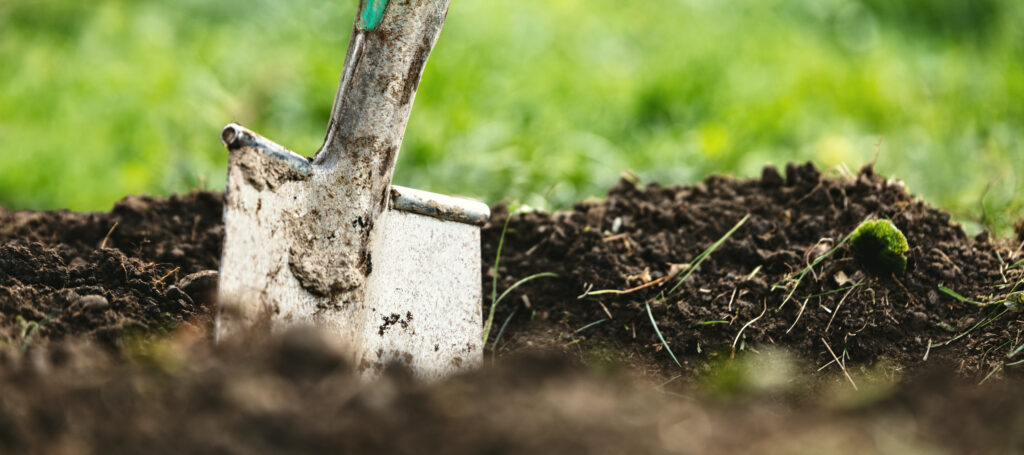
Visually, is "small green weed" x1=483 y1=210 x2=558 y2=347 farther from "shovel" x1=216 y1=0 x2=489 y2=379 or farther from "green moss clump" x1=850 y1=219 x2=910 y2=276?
"green moss clump" x1=850 y1=219 x2=910 y2=276

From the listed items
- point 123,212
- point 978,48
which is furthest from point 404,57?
point 978,48

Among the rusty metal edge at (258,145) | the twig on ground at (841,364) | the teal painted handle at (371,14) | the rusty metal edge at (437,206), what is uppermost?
the teal painted handle at (371,14)

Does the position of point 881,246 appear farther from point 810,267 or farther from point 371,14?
point 371,14

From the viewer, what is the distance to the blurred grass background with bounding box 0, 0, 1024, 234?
3.48 meters

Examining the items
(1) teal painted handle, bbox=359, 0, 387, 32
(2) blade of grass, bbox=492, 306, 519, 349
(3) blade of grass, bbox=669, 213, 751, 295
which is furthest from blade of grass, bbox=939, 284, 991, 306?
(1) teal painted handle, bbox=359, 0, 387, 32

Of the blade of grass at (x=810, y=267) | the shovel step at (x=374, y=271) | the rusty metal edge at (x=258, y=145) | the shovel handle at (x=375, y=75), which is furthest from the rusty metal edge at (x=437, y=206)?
the blade of grass at (x=810, y=267)

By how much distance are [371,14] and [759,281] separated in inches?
44.5

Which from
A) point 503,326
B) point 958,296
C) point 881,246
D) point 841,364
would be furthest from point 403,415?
point 958,296

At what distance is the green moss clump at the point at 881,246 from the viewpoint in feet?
6.11

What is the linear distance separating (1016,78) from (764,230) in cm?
297

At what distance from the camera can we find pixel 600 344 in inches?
77.4

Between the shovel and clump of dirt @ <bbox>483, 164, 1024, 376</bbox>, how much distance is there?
0.92 feet

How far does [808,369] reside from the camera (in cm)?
179

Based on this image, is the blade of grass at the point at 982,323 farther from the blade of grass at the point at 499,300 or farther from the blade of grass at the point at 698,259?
the blade of grass at the point at 499,300
